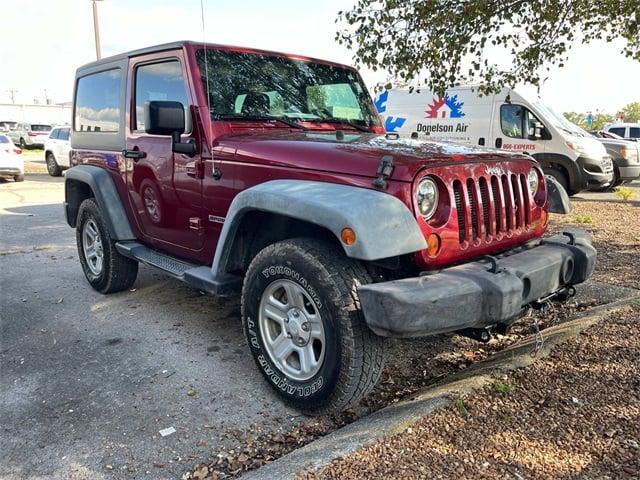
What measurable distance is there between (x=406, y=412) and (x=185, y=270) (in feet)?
6.19

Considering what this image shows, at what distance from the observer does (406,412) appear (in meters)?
2.57

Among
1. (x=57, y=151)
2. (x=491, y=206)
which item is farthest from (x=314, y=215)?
(x=57, y=151)

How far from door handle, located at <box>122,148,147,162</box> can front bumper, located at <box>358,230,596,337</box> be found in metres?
2.53

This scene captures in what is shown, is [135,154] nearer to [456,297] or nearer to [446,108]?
[456,297]

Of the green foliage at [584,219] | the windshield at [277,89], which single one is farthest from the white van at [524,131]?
the windshield at [277,89]

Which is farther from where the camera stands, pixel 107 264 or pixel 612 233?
pixel 612 233

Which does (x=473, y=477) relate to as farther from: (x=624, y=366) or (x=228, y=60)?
(x=228, y=60)

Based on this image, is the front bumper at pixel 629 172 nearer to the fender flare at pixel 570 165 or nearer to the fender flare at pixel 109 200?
the fender flare at pixel 570 165

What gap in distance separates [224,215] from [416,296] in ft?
5.22

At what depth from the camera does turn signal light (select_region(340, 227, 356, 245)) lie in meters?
2.34

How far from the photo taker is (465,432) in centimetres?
242

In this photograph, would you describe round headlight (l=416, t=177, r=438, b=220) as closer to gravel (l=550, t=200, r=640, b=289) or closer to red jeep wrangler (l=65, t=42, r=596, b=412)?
red jeep wrangler (l=65, t=42, r=596, b=412)

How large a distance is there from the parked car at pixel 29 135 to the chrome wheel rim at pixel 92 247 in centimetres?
2739

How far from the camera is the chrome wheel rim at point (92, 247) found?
489 centimetres
